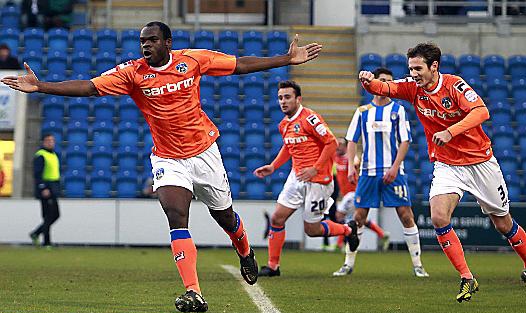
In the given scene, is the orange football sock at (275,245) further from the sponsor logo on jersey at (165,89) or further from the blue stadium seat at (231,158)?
the blue stadium seat at (231,158)

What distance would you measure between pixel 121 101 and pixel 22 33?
312cm

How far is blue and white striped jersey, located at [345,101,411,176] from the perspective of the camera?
13133 mm

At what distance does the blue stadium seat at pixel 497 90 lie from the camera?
24.9m

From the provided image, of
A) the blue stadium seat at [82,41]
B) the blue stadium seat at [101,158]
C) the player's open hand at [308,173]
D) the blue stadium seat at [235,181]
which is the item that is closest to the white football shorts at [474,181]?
the player's open hand at [308,173]

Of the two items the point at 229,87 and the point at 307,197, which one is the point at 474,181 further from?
the point at 229,87

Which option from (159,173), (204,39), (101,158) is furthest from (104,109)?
(159,173)

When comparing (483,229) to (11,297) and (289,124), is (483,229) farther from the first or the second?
(11,297)

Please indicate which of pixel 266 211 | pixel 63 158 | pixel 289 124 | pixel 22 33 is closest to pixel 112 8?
pixel 22 33

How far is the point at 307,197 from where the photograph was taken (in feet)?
42.0

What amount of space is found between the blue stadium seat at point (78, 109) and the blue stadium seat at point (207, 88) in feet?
8.62

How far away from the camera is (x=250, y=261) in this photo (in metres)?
9.84

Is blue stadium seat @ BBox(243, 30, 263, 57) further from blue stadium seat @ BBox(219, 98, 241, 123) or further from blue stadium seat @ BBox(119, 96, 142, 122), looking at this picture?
blue stadium seat @ BBox(119, 96, 142, 122)

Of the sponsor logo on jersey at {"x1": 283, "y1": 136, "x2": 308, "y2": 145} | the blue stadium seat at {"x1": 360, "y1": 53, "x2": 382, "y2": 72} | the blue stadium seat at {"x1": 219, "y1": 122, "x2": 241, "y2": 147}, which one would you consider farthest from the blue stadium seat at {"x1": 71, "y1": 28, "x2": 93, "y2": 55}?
the sponsor logo on jersey at {"x1": 283, "y1": 136, "x2": 308, "y2": 145}

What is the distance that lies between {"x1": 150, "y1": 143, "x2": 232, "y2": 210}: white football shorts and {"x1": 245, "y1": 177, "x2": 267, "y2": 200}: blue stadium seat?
13.3m
